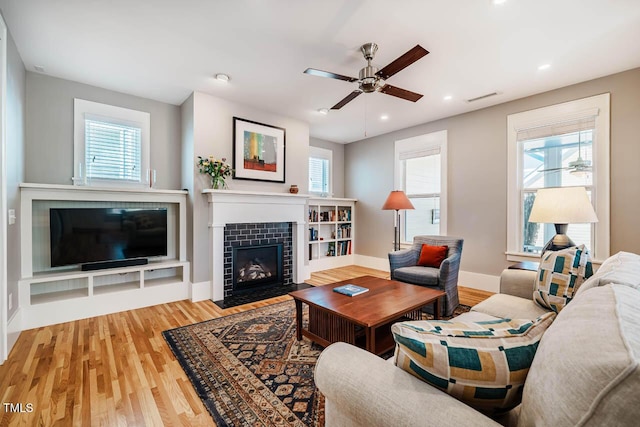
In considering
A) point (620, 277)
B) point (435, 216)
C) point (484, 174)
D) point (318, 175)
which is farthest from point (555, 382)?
point (318, 175)

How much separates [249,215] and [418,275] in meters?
2.32

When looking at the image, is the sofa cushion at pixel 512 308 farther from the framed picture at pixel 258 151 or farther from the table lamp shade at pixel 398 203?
the framed picture at pixel 258 151

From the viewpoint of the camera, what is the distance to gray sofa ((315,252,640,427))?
1.67ft

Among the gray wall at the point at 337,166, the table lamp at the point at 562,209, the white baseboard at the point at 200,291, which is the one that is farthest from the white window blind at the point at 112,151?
the table lamp at the point at 562,209

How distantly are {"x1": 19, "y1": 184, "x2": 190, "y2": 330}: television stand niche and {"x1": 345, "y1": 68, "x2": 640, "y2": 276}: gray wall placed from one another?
3.47 meters

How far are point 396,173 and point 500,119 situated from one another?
5.86 ft

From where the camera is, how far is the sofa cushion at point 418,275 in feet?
10.1

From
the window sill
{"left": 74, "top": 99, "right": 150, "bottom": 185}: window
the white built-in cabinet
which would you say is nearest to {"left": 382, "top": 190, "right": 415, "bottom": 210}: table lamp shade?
the window sill

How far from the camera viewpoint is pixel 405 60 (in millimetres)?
2193

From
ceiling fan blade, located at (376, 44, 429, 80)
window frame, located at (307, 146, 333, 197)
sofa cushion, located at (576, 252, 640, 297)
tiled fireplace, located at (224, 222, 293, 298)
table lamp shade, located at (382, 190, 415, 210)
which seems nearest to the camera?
sofa cushion, located at (576, 252, 640, 297)

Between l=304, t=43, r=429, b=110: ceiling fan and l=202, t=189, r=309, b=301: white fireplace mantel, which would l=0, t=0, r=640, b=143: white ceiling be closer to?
Answer: l=304, t=43, r=429, b=110: ceiling fan

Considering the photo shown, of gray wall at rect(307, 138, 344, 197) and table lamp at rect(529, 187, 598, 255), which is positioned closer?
table lamp at rect(529, 187, 598, 255)

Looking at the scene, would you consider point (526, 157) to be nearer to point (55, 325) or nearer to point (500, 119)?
point (500, 119)

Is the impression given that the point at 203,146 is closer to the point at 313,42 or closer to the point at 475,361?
the point at 313,42
